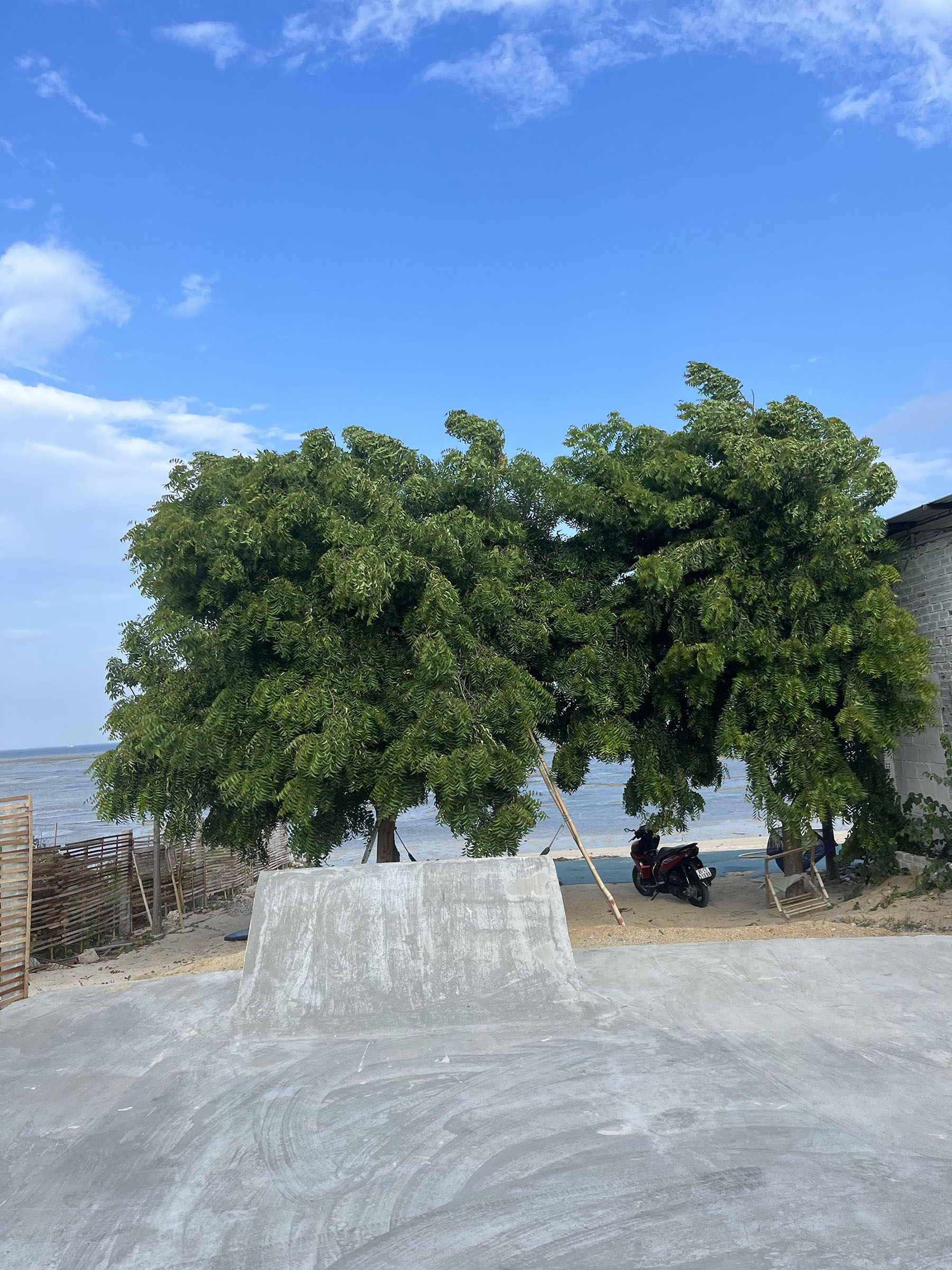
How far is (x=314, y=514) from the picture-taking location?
8.61 m

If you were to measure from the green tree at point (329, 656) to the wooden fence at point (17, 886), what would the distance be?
2.15 m

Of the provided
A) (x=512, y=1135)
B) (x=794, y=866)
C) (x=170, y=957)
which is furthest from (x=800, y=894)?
(x=170, y=957)

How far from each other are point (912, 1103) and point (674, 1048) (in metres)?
1.22

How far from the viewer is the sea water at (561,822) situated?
24.0 meters

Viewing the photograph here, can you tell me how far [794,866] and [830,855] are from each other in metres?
2.03

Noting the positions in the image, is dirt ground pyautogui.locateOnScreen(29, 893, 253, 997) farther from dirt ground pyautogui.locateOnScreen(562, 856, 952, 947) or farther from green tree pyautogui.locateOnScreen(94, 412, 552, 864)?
dirt ground pyautogui.locateOnScreen(562, 856, 952, 947)

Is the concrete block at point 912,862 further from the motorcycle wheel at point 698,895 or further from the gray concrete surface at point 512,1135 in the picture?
the gray concrete surface at point 512,1135

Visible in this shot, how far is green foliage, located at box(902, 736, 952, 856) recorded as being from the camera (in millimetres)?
8945

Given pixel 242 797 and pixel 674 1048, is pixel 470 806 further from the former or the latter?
pixel 674 1048

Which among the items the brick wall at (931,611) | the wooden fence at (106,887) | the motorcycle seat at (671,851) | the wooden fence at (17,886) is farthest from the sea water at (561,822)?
the wooden fence at (17,886)

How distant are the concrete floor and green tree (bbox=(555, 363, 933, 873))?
140 inches

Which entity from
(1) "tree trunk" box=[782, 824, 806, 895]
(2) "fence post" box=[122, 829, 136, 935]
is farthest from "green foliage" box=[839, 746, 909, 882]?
(2) "fence post" box=[122, 829, 136, 935]

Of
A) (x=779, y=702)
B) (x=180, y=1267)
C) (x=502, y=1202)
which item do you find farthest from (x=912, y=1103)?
(x=779, y=702)

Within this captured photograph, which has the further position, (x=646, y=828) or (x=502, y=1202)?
(x=646, y=828)
